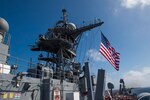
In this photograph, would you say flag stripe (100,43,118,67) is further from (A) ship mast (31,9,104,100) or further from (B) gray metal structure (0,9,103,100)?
(A) ship mast (31,9,104,100)

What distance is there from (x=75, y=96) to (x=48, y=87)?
12.3ft

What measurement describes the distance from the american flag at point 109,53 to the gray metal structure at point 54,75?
2625 mm

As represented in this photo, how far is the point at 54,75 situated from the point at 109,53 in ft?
21.9

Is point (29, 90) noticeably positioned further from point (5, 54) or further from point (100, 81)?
point (100, 81)

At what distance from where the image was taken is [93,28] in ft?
100

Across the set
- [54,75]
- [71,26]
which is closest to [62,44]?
[71,26]

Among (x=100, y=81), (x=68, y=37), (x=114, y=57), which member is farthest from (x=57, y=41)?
(x=100, y=81)

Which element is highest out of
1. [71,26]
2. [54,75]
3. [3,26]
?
[71,26]

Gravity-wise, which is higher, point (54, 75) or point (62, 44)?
point (62, 44)

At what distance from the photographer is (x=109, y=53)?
687 inches

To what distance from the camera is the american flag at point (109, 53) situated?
54.6 feet

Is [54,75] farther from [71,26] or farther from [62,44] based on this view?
[71,26]

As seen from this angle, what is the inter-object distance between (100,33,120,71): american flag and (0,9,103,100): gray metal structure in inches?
103

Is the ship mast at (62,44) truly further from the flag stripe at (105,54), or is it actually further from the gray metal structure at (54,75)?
the flag stripe at (105,54)
